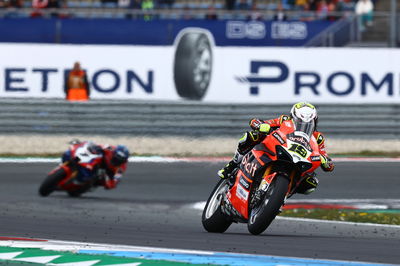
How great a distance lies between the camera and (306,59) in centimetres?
2048

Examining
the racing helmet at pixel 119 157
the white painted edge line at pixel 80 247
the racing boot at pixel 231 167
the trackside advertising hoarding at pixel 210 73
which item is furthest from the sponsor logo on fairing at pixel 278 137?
the trackside advertising hoarding at pixel 210 73

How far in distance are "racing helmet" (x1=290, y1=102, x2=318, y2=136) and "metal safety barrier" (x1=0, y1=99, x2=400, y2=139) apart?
1008 centimetres

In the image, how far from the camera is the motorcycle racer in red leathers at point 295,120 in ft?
28.7

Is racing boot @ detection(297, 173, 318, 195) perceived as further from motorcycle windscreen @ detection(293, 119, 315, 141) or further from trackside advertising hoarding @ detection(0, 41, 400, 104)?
trackside advertising hoarding @ detection(0, 41, 400, 104)

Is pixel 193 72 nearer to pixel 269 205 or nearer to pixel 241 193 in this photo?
pixel 241 193

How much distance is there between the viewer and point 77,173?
1343 cm

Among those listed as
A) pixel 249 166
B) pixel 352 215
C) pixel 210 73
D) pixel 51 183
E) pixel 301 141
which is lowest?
pixel 352 215

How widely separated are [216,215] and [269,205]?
1.21 m

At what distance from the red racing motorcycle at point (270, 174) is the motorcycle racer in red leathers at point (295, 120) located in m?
0.08

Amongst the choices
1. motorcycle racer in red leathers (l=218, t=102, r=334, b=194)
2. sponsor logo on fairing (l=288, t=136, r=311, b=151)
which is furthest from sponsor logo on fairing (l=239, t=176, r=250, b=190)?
sponsor logo on fairing (l=288, t=136, r=311, b=151)

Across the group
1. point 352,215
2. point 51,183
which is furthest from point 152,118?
point 352,215

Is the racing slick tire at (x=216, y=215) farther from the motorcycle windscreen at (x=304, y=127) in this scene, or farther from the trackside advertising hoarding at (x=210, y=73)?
the trackside advertising hoarding at (x=210, y=73)

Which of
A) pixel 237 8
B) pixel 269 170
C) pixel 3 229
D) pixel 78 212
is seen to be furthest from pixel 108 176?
pixel 237 8

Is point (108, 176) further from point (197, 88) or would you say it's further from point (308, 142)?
point (197, 88)
